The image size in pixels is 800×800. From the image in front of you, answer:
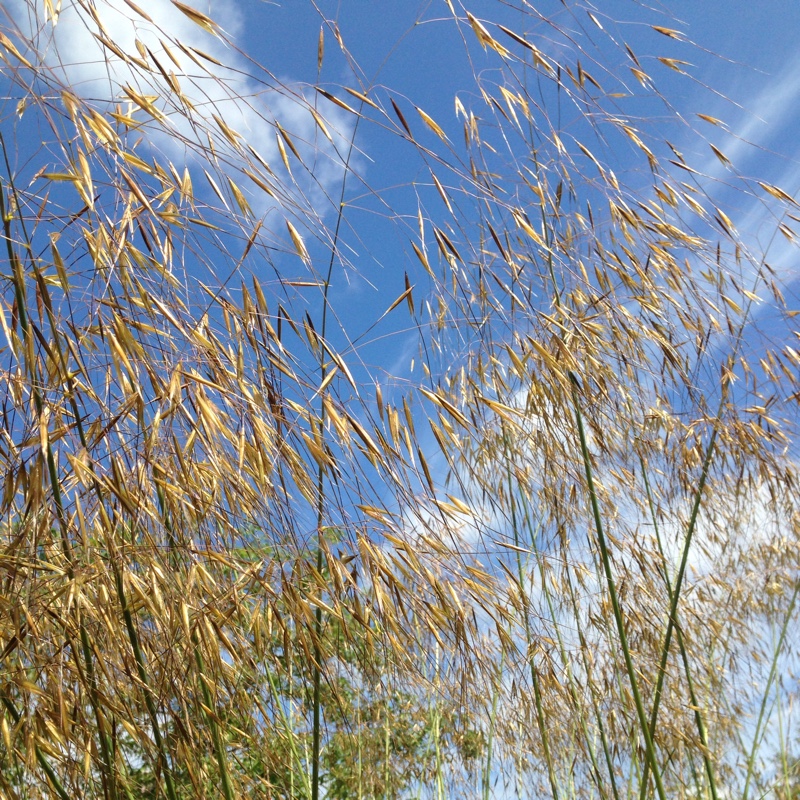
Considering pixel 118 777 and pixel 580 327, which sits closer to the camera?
pixel 118 777

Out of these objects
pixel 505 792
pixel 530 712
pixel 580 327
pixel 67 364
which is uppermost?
pixel 580 327

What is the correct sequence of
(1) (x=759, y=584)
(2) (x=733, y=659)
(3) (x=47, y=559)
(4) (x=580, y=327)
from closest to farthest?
1. (3) (x=47, y=559)
2. (4) (x=580, y=327)
3. (2) (x=733, y=659)
4. (1) (x=759, y=584)

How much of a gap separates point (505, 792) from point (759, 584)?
1.53 meters

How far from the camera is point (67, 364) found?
119 centimetres

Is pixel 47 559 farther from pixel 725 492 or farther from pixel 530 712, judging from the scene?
pixel 725 492

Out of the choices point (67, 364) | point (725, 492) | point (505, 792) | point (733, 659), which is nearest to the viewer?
point (67, 364)

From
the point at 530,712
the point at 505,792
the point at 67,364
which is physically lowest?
the point at 505,792

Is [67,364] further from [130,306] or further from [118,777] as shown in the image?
[118,777]

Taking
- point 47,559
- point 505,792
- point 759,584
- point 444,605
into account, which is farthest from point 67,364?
point 759,584

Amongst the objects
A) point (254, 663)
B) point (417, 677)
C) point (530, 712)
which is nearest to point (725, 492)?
point (530, 712)

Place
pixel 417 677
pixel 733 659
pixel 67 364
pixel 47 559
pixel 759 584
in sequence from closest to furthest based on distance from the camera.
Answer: pixel 67 364, pixel 47 559, pixel 417 677, pixel 733 659, pixel 759 584

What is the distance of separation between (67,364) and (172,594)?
392 mm

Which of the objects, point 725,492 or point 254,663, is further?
point 725,492

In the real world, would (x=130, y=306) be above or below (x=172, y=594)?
above
